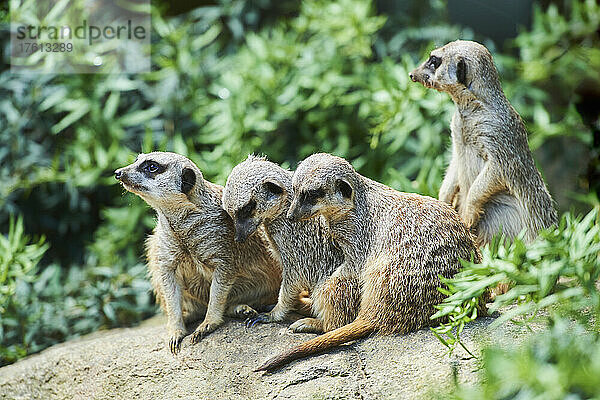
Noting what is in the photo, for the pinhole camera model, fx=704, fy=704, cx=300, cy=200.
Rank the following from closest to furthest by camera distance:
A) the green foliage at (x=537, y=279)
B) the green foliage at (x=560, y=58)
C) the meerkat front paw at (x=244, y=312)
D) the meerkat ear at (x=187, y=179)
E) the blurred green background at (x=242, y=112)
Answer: the green foliage at (x=537, y=279)
the meerkat ear at (x=187, y=179)
the meerkat front paw at (x=244, y=312)
the blurred green background at (x=242, y=112)
the green foliage at (x=560, y=58)

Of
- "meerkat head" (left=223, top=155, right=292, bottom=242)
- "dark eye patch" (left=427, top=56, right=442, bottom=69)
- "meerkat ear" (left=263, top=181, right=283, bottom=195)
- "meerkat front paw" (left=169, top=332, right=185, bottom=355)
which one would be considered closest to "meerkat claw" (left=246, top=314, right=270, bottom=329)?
"meerkat front paw" (left=169, top=332, right=185, bottom=355)

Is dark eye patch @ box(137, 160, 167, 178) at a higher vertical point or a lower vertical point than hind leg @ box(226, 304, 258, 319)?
higher

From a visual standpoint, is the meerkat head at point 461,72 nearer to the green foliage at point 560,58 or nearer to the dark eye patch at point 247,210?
the dark eye patch at point 247,210

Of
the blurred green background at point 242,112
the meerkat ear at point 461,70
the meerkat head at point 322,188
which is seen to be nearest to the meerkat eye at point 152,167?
the meerkat head at point 322,188

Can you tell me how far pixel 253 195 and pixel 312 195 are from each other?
0.84 feet

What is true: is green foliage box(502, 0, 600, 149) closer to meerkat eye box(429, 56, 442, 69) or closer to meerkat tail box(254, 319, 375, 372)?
meerkat eye box(429, 56, 442, 69)

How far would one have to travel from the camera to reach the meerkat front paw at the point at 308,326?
3158 mm

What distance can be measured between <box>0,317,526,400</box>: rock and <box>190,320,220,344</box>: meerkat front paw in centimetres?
2

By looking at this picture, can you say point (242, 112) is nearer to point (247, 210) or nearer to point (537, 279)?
point (247, 210)

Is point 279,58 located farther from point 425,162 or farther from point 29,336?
point 29,336

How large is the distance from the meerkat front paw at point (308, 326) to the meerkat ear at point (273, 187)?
604 millimetres

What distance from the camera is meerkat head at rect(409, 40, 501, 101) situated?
128 inches

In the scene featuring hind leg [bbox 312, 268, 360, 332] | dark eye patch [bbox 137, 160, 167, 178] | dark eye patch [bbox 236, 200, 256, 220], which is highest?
dark eye patch [bbox 137, 160, 167, 178]

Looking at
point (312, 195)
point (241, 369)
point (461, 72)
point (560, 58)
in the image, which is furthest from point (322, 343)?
point (560, 58)
